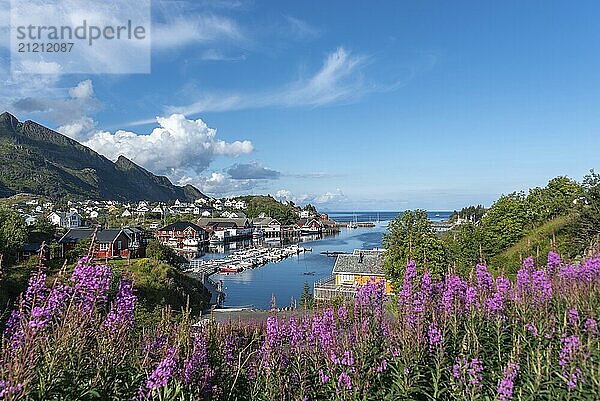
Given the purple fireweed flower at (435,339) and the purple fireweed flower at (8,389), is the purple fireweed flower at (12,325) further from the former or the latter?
the purple fireweed flower at (435,339)

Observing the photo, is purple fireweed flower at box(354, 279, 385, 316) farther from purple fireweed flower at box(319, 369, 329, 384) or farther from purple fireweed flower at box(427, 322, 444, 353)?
purple fireweed flower at box(319, 369, 329, 384)

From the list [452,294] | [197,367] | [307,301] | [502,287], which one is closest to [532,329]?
[452,294]

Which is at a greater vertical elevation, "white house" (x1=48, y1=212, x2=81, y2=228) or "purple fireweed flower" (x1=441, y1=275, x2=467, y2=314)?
"white house" (x1=48, y1=212, x2=81, y2=228)

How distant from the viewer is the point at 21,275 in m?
24.2

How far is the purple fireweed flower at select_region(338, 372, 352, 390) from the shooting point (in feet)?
11.6

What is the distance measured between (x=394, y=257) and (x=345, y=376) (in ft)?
45.2

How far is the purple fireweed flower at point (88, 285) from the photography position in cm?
321

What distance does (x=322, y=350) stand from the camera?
163 inches

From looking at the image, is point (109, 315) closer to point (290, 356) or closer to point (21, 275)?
point (290, 356)

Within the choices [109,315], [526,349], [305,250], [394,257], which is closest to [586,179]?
[394,257]

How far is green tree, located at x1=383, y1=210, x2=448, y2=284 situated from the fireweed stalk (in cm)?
1068

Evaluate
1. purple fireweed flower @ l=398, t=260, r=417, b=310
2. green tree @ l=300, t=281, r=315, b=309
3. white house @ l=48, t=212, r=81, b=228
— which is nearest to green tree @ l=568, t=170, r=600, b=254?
green tree @ l=300, t=281, r=315, b=309

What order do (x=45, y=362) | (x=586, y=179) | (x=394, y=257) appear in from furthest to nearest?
(x=586, y=179) < (x=394, y=257) < (x=45, y=362)

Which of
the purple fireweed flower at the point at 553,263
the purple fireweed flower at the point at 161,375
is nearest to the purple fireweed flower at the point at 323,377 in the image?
the purple fireweed flower at the point at 161,375
